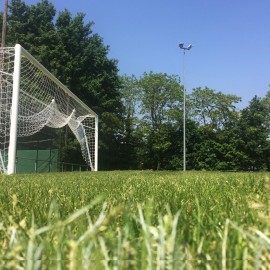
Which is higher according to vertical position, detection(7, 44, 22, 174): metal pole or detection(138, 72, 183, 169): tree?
detection(138, 72, 183, 169): tree

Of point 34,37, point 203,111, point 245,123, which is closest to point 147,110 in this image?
point 203,111

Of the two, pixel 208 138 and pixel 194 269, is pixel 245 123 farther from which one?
pixel 194 269

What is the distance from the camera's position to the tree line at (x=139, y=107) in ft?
104

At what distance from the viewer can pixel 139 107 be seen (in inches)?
1754


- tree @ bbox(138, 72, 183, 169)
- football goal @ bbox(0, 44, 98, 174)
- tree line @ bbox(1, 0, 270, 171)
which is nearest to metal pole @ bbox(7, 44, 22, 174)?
football goal @ bbox(0, 44, 98, 174)

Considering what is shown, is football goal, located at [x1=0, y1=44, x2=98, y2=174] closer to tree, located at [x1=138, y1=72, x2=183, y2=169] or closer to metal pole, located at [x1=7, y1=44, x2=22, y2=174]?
metal pole, located at [x1=7, y1=44, x2=22, y2=174]

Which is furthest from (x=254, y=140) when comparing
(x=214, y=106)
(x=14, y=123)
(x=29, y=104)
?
(x=14, y=123)

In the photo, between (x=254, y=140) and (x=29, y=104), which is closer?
(x=29, y=104)

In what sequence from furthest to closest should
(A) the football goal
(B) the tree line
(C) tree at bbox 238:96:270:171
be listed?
(C) tree at bbox 238:96:270:171, (B) the tree line, (A) the football goal

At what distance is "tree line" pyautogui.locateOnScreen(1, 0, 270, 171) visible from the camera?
104ft

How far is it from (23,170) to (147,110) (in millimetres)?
24243

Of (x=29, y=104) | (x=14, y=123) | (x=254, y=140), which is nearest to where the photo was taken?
(x=14, y=123)

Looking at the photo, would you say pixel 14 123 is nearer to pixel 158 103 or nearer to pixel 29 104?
pixel 29 104

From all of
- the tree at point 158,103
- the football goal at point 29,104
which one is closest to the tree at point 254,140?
the tree at point 158,103
